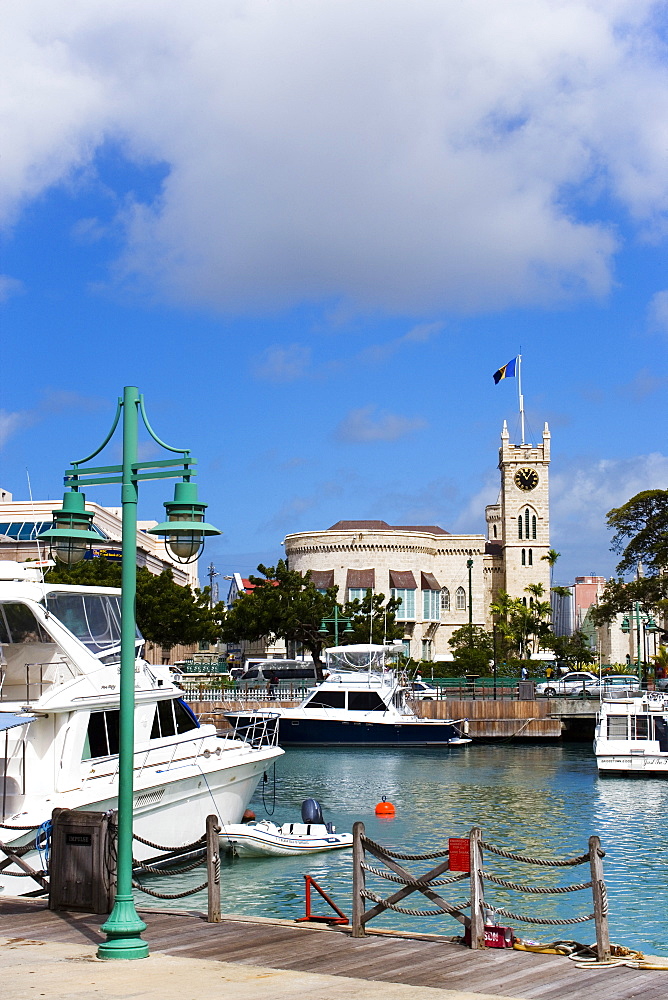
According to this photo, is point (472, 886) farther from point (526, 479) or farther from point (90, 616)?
point (526, 479)

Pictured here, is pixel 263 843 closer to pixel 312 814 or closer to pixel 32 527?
pixel 312 814

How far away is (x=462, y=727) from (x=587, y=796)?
20.9 meters

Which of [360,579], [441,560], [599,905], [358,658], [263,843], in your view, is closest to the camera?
[599,905]

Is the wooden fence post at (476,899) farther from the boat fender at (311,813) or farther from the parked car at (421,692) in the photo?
the parked car at (421,692)

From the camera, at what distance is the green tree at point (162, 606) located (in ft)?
223

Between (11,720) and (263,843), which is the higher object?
(11,720)

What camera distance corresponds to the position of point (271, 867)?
70.6 ft

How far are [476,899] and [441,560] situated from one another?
333 feet

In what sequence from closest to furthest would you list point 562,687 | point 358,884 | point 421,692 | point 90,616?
point 358,884 → point 90,616 → point 421,692 → point 562,687

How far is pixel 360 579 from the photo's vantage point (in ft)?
345

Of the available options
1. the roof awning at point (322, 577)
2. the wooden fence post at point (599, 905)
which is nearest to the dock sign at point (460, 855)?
the wooden fence post at point (599, 905)

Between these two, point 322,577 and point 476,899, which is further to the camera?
point 322,577

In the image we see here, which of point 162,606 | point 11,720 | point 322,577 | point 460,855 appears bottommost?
point 460,855

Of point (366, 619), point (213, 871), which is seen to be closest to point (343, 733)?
point (366, 619)
